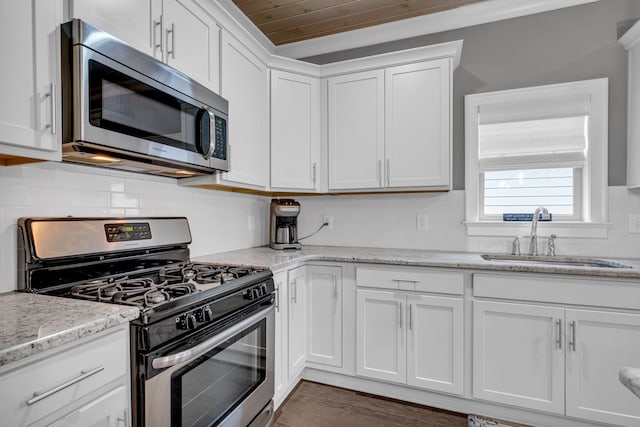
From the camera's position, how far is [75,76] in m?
1.05

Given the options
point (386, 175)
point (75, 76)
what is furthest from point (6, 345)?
point (386, 175)

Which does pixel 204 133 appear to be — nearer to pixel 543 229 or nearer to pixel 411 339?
pixel 411 339

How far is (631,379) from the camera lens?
0.56 m

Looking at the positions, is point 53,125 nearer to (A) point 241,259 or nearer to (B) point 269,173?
(A) point 241,259

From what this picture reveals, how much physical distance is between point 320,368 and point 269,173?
1427mm

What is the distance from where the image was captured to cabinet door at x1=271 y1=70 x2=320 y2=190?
2396mm

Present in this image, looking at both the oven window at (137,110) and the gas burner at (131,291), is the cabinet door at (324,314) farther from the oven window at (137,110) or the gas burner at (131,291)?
the oven window at (137,110)

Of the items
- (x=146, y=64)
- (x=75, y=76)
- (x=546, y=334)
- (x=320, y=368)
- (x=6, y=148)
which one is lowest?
(x=320, y=368)

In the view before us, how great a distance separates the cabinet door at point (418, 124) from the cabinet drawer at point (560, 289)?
2.43 ft

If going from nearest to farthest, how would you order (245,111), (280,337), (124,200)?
1. (124,200)
2. (280,337)
3. (245,111)

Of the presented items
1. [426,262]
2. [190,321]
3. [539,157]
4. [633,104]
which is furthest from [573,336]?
[190,321]

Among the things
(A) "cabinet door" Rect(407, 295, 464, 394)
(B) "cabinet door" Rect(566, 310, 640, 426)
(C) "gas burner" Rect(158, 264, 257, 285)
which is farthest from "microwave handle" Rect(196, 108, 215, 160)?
(B) "cabinet door" Rect(566, 310, 640, 426)

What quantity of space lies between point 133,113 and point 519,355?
224 centimetres

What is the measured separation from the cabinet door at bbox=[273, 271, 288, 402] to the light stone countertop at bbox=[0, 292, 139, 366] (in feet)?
3.12
